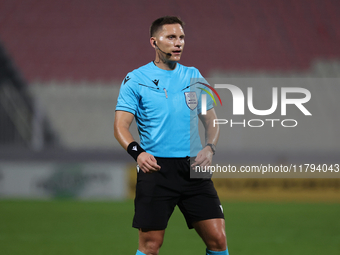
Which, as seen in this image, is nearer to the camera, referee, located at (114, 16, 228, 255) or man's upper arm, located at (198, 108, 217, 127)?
referee, located at (114, 16, 228, 255)

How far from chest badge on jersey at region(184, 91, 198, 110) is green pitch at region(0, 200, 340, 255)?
2647mm

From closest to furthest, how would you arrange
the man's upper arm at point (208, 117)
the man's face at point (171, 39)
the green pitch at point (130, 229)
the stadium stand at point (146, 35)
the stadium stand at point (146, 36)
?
the man's face at point (171, 39) < the man's upper arm at point (208, 117) < the green pitch at point (130, 229) < the stadium stand at point (146, 36) < the stadium stand at point (146, 35)

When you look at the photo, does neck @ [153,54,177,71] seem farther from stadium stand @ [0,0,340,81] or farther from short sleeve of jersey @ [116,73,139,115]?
stadium stand @ [0,0,340,81]

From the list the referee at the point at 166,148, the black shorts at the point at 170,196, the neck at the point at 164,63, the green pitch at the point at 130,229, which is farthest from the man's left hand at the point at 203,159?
the green pitch at the point at 130,229

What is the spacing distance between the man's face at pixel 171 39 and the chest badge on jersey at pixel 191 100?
229 millimetres

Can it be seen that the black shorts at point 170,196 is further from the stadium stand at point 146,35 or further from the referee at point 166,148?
the stadium stand at point 146,35

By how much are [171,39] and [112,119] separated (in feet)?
26.9

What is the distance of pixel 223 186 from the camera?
923 centimetres

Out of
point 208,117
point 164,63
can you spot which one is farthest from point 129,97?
point 208,117

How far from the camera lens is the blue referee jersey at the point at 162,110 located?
2.48 m

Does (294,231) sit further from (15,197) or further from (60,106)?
(60,106)

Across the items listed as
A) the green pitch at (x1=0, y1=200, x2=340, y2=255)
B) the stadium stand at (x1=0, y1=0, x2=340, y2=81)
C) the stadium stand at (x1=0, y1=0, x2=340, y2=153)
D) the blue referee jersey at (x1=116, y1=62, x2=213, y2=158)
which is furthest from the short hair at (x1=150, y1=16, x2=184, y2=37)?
the stadium stand at (x1=0, y1=0, x2=340, y2=81)

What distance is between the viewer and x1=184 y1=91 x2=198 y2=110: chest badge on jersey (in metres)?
2.54

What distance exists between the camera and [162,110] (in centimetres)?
247
